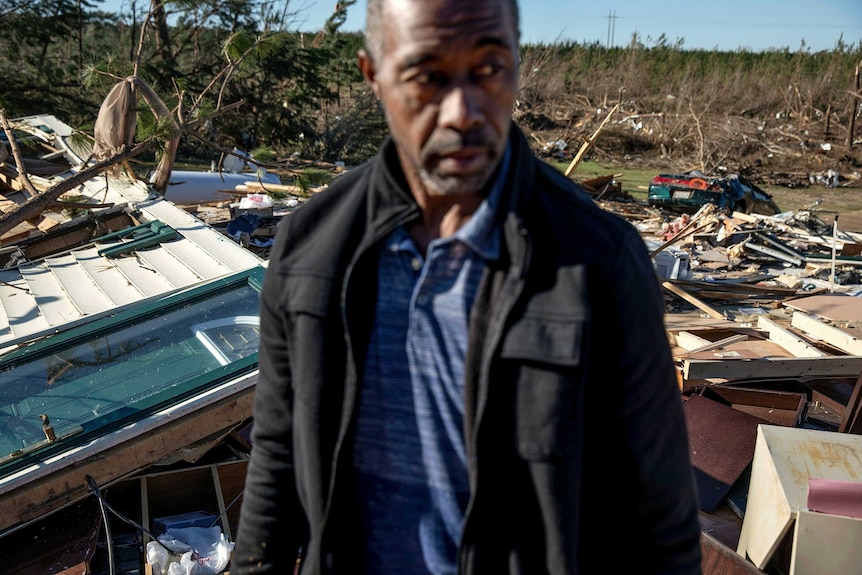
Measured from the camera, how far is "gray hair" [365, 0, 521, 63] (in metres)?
1.02

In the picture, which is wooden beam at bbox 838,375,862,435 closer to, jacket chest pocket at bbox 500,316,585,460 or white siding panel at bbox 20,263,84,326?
jacket chest pocket at bbox 500,316,585,460

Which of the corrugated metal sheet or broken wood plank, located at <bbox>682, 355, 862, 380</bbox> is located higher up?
the corrugated metal sheet

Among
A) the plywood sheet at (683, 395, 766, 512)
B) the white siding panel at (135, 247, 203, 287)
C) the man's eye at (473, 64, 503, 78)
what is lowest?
the plywood sheet at (683, 395, 766, 512)

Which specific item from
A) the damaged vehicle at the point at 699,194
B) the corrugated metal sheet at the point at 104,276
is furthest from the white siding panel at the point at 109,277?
the damaged vehicle at the point at 699,194

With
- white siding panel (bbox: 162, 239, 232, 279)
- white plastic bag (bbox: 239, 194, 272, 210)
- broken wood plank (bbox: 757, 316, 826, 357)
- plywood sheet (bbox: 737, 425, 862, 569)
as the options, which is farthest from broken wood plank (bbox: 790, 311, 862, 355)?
white plastic bag (bbox: 239, 194, 272, 210)

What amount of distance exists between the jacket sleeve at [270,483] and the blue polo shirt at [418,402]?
20 cm

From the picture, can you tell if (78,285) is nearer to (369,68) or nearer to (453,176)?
(369,68)

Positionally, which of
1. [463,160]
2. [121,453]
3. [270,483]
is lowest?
[121,453]

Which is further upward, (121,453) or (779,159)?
(779,159)

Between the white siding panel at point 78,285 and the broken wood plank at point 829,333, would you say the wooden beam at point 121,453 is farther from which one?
the broken wood plank at point 829,333

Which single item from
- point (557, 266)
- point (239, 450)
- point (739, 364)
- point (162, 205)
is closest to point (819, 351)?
point (739, 364)

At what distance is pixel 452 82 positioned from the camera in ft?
3.25

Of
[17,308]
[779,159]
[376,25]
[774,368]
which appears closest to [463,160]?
[376,25]

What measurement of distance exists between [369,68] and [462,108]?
0.24m
